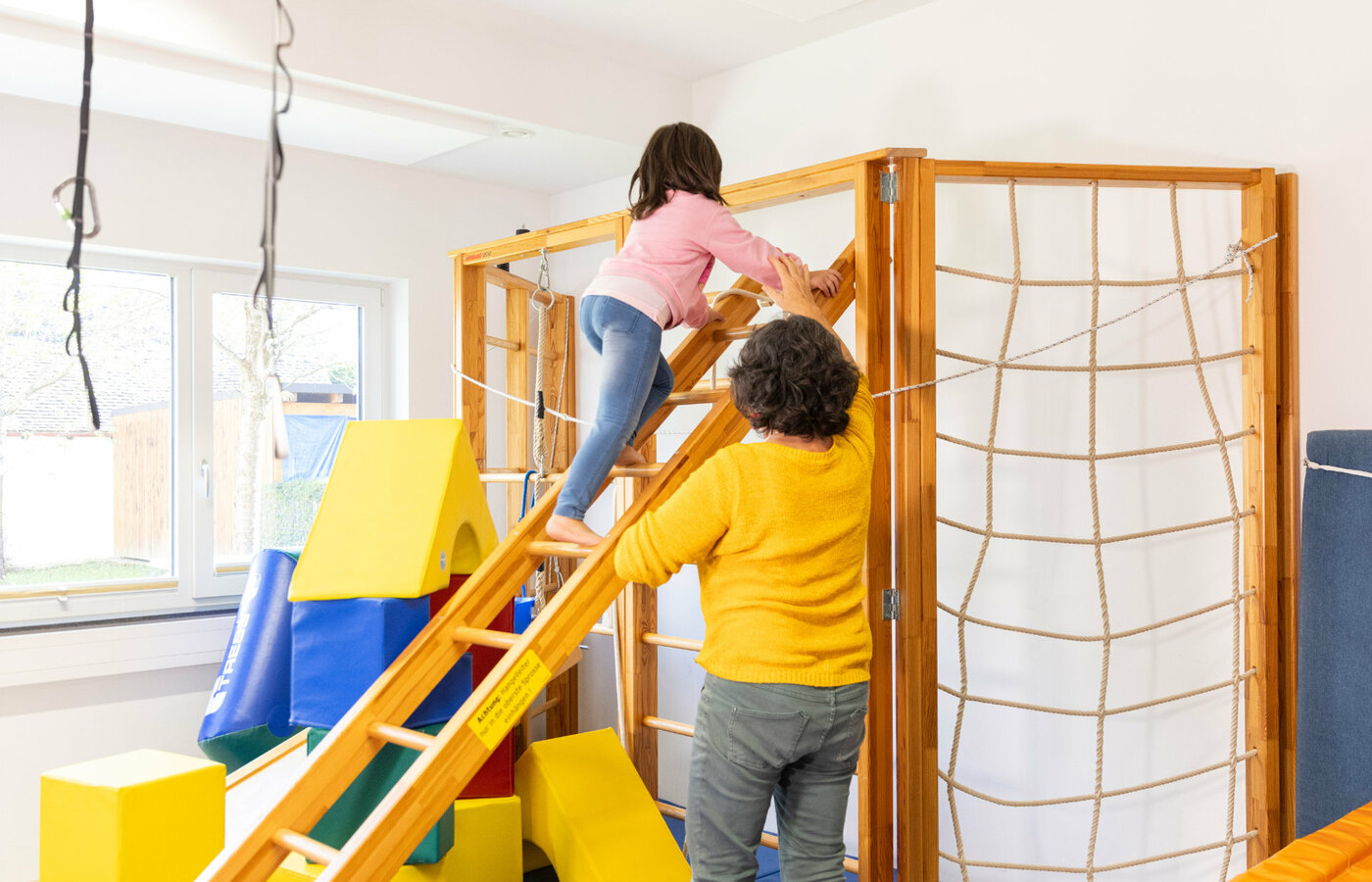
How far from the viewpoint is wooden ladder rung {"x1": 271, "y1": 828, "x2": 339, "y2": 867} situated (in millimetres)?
1723

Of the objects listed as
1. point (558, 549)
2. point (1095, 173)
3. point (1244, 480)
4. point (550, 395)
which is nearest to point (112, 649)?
point (550, 395)

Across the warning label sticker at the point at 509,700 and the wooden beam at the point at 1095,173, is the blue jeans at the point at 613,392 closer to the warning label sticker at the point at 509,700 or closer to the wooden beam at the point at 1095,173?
the warning label sticker at the point at 509,700

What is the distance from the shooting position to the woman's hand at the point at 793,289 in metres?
2.12

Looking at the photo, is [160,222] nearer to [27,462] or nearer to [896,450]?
[27,462]

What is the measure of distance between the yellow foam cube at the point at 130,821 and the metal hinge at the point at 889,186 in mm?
1951

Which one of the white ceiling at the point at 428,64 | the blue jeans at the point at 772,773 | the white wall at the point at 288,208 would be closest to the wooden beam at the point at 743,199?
the white ceiling at the point at 428,64

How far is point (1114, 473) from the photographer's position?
2.82m

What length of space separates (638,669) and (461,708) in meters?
1.20

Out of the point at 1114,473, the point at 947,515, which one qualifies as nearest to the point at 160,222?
the point at 947,515

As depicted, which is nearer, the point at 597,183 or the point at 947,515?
the point at 947,515

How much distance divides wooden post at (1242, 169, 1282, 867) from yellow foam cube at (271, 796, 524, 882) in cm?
190

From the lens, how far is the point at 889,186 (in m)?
2.34

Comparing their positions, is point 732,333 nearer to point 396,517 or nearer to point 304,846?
point 396,517

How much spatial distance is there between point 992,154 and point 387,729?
2.35 metres
